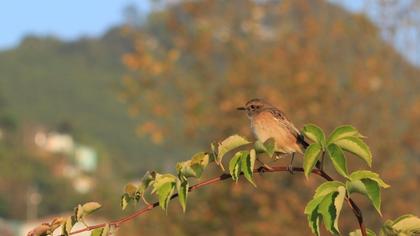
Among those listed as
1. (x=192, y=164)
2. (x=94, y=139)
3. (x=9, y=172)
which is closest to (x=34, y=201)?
(x=9, y=172)

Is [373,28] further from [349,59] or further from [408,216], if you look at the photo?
[408,216]

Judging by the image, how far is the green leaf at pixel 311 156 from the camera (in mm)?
2910

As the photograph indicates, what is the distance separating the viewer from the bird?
387cm

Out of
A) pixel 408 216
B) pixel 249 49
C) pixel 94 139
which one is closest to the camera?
pixel 408 216

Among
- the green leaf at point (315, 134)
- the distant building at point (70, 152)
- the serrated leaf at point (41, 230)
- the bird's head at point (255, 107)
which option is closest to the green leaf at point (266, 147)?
the green leaf at point (315, 134)

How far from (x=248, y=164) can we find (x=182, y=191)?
19cm

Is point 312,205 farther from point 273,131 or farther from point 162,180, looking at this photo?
point 273,131

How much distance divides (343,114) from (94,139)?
4199 inches

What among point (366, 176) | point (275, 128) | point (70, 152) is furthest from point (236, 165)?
point (70, 152)

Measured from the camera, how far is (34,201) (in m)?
90.5

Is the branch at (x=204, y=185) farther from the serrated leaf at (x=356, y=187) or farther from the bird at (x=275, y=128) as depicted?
the bird at (x=275, y=128)

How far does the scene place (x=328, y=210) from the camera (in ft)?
9.28

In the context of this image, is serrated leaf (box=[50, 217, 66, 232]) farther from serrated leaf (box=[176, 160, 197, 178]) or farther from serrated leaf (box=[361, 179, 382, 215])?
serrated leaf (box=[361, 179, 382, 215])

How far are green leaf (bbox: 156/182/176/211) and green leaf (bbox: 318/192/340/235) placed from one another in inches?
15.7
